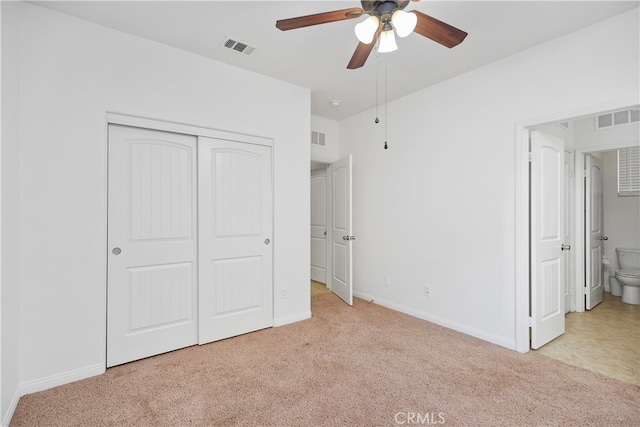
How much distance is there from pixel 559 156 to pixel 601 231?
8.17ft

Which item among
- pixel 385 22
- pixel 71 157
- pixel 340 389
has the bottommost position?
pixel 340 389

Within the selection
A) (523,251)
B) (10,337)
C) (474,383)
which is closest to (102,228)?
(10,337)

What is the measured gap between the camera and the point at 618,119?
3.50 meters

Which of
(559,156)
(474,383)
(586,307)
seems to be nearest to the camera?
(474,383)

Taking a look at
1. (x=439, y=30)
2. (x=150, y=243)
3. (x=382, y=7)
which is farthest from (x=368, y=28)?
(x=150, y=243)

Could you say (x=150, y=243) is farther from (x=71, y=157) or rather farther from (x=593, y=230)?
(x=593, y=230)

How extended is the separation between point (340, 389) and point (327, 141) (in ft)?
11.3

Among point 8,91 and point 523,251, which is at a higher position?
point 8,91

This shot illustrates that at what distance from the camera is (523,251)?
2797 millimetres

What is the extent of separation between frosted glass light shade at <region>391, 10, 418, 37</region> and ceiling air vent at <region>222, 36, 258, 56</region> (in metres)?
1.53

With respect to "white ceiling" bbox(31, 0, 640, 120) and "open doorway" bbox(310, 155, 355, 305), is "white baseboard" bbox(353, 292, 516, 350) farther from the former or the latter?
"white ceiling" bbox(31, 0, 640, 120)

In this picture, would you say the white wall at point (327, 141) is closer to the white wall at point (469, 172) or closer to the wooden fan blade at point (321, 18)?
the white wall at point (469, 172)

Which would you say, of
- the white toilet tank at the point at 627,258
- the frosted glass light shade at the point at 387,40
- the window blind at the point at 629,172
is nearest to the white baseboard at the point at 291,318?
the frosted glass light shade at the point at 387,40

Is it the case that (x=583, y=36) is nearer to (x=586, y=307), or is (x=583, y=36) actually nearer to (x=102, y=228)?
(x=586, y=307)
